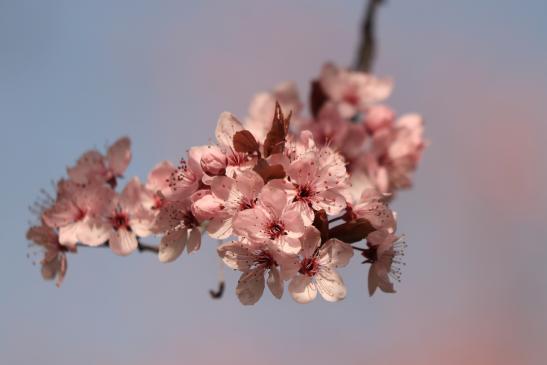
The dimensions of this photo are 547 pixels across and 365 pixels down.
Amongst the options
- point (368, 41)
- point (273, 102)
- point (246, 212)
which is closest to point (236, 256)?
point (246, 212)

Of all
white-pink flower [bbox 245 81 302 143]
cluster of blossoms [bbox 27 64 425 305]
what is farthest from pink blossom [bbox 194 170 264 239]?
white-pink flower [bbox 245 81 302 143]

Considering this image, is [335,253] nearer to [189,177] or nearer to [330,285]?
[330,285]

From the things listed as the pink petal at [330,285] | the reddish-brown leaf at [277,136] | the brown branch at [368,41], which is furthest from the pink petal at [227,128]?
the brown branch at [368,41]

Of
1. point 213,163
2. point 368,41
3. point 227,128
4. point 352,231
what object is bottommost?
point 352,231

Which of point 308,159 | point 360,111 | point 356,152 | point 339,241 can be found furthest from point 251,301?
point 360,111

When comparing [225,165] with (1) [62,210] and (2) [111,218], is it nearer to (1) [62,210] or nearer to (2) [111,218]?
(2) [111,218]
